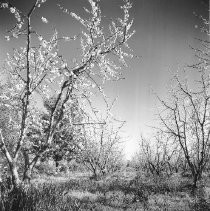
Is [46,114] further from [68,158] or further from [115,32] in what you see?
[115,32]

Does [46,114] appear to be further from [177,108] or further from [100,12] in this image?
[100,12]

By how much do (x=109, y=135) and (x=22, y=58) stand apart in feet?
41.4

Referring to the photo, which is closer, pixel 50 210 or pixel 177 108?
pixel 50 210

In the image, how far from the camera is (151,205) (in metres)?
8.50

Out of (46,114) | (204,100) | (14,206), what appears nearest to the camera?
(14,206)

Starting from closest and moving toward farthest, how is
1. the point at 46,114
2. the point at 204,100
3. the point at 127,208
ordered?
the point at 127,208 < the point at 204,100 < the point at 46,114

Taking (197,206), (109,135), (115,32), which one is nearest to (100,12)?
(115,32)

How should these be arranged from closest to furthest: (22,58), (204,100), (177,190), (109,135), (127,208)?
(127,208)
(22,58)
(177,190)
(204,100)
(109,135)

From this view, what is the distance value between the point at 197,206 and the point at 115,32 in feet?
19.0

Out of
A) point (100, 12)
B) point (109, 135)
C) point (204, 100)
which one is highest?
point (100, 12)

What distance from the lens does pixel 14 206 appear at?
5.38 meters

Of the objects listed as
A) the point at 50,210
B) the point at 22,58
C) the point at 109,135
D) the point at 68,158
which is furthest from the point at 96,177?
the point at 68,158

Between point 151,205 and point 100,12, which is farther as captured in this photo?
point 151,205

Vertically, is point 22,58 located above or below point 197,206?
above
